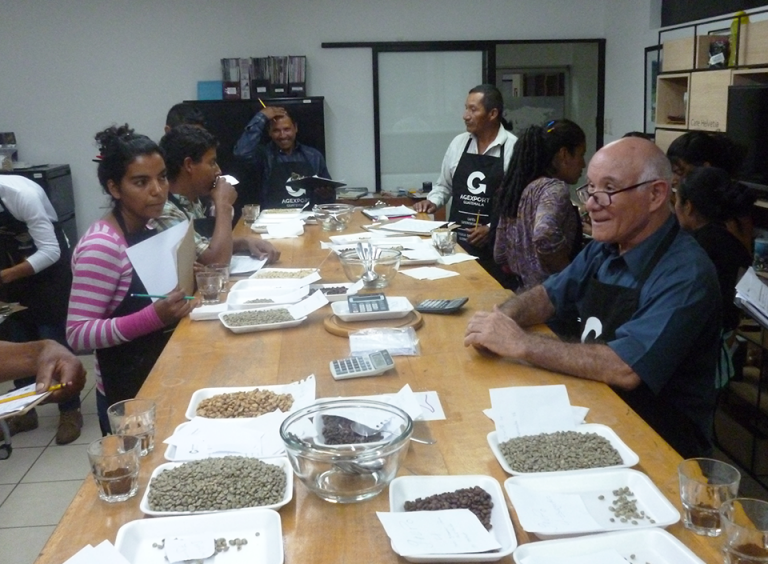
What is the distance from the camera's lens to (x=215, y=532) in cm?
114

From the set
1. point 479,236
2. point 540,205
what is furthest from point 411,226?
point 540,205

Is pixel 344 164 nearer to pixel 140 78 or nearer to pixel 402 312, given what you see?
pixel 140 78

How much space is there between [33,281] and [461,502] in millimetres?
3180

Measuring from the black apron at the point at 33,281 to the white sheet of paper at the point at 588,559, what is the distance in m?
3.25

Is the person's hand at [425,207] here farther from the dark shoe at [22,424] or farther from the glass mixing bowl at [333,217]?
the dark shoe at [22,424]

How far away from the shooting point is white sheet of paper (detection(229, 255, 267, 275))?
9.86 feet

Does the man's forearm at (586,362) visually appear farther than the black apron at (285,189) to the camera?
No

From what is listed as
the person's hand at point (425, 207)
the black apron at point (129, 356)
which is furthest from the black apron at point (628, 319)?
the person's hand at point (425, 207)

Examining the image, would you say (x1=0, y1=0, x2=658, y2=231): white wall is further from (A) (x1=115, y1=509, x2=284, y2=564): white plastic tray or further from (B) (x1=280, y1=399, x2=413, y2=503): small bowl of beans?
(A) (x1=115, y1=509, x2=284, y2=564): white plastic tray

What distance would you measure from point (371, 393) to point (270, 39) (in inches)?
218

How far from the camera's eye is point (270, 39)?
6512 mm

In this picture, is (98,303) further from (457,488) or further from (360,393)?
(457,488)

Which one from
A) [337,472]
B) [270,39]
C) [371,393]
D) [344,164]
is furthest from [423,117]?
[337,472]

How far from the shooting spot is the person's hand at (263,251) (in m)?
3.19
